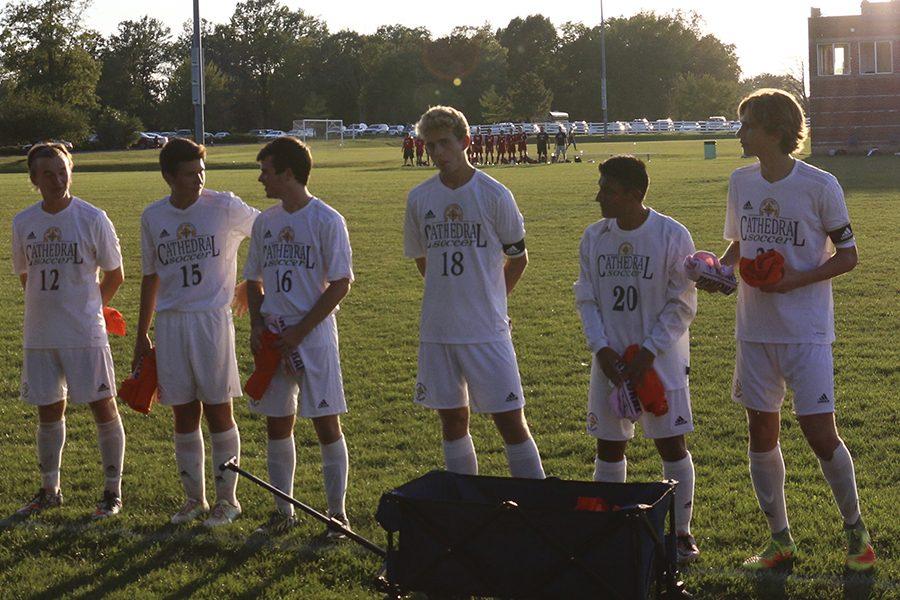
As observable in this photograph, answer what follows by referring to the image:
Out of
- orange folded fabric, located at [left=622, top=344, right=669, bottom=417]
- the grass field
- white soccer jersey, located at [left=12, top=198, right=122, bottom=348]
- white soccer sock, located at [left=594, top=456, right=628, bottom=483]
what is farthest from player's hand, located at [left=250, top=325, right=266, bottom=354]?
orange folded fabric, located at [left=622, top=344, right=669, bottom=417]

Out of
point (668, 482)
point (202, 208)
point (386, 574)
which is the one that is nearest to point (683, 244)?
point (668, 482)

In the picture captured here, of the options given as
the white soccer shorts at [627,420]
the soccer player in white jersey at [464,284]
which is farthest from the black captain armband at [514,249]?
the white soccer shorts at [627,420]

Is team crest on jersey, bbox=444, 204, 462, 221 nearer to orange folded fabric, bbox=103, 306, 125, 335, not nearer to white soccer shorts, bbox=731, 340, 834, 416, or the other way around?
white soccer shorts, bbox=731, 340, 834, 416

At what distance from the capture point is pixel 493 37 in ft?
416

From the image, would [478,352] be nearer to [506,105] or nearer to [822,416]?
[822,416]

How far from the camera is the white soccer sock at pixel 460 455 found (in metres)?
5.67

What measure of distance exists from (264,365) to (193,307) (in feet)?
1.85

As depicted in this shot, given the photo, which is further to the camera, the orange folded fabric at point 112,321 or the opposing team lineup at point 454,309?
the orange folded fabric at point 112,321

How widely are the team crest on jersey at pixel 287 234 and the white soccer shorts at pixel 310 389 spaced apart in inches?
20.5

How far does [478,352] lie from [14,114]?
73.4 meters

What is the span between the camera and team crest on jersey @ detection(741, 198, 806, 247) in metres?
5.10

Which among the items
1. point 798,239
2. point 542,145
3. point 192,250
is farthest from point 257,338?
point 542,145

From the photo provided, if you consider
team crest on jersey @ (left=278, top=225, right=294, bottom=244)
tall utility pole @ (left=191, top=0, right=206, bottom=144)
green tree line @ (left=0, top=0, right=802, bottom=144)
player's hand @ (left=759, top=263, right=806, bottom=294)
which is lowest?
player's hand @ (left=759, top=263, right=806, bottom=294)

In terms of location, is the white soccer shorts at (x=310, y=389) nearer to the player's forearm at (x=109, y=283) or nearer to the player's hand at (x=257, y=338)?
the player's hand at (x=257, y=338)
